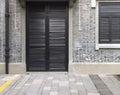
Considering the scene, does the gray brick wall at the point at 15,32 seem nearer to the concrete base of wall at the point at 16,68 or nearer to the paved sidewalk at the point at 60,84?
the concrete base of wall at the point at 16,68

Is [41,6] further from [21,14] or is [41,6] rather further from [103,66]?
[103,66]

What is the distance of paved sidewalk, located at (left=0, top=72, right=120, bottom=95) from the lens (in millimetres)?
8898

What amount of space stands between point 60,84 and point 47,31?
2937 millimetres

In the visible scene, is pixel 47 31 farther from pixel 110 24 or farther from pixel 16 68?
pixel 110 24

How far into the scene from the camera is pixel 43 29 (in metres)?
12.3

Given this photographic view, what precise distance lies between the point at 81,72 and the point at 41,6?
9.76 feet

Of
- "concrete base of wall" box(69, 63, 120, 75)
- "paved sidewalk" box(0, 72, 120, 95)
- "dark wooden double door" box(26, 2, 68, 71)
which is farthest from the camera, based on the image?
"dark wooden double door" box(26, 2, 68, 71)

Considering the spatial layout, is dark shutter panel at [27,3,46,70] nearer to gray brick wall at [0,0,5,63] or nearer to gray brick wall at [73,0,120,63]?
gray brick wall at [0,0,5,63]

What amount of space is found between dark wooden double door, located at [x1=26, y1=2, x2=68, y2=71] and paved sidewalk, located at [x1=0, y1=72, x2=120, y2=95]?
32.1 inches

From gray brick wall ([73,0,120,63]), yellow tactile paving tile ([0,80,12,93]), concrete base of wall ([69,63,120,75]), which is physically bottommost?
yellow tactile paving tile ([0,80,12,93])

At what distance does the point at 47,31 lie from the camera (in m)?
12.3

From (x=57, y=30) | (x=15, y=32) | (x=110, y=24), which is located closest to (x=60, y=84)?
(x=57, y=30)

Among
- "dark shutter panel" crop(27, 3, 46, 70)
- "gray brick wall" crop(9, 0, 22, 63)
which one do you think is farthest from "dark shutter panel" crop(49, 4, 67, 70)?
"gray brick wall" crop(9, 0, 22, 63)

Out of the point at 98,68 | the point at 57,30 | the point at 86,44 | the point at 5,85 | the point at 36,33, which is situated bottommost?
the point at 5,85
